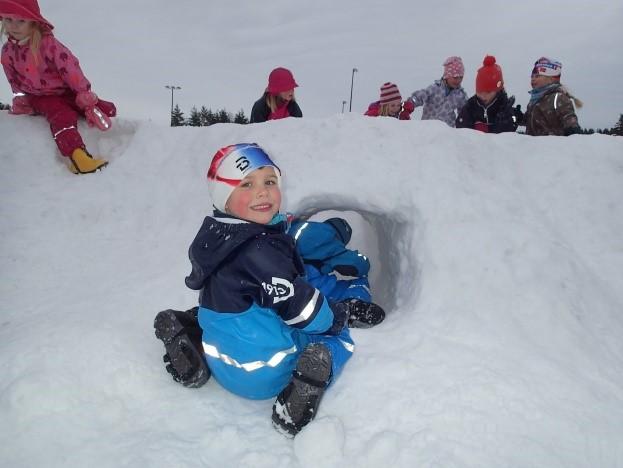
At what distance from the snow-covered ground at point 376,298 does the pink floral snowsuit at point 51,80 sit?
274 mm

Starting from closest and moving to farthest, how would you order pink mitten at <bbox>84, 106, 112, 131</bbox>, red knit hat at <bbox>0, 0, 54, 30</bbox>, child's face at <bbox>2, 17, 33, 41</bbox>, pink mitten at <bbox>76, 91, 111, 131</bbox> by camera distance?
red knit hat at <bbox>0, 0, 54, 30</bbox>
child's face at <bbox>2, 17, 33, 41</bbox>
pink mitten at <bbox>76, 91, 111, 131</bbox>
pink mitten at <bbox>84, 106, 112, 131</bbox>

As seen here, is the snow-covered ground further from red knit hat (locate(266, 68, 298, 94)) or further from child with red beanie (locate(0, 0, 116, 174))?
red knit hat (locate(266, 68, 298, 94))

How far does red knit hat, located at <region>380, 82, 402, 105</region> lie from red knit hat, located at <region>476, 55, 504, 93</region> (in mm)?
1309

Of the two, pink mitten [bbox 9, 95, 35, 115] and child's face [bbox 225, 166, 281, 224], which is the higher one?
pink mitten [bbox 9, 95, 35, 115]

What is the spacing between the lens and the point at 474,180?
3.46 metres

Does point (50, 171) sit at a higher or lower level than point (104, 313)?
higher

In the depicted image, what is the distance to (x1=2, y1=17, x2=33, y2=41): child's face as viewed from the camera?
4172mm

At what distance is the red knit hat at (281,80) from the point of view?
5.28m

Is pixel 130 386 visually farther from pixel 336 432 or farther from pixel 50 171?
pixel 50 171

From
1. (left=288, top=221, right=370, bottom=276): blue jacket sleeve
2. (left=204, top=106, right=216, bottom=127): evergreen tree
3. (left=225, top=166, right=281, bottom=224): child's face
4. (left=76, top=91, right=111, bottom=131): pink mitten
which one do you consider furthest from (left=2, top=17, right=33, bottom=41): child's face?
(left=204, top=106, right=216, bottom=127): evergreen tree

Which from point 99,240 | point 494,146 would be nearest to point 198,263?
point 99,240

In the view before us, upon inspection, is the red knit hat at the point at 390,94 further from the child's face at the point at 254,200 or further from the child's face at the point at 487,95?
the child's face at the point at 254,200

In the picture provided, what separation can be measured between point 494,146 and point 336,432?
9.56 feet

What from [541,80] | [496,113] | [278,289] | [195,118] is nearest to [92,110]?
[278,289]
